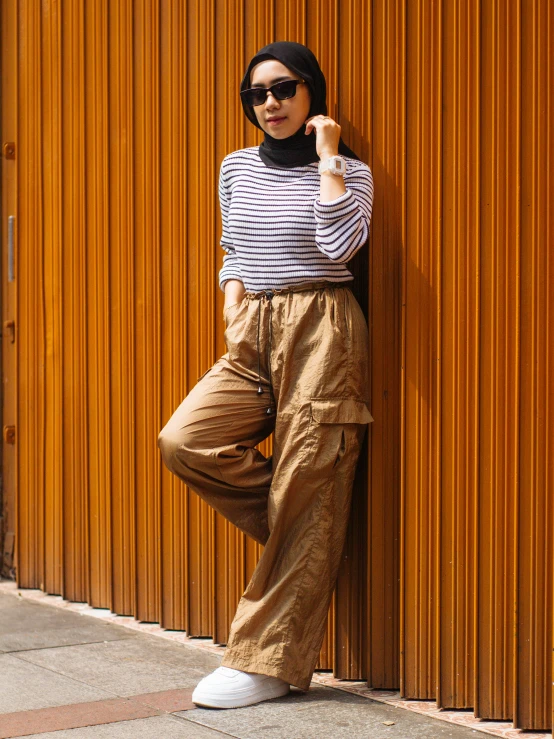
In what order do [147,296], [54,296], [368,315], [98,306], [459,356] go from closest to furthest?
1. [459,356]
2. [368,315]
3. [147,296]
4. [98,306]
5. [54,296]

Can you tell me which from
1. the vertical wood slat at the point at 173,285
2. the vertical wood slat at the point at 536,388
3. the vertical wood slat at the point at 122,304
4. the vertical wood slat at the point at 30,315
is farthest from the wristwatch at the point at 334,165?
the vertical wood slat at the point at 30,315

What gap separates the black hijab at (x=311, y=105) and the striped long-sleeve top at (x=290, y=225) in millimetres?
32

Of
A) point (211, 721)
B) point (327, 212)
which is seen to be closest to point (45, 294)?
point (327, 212)

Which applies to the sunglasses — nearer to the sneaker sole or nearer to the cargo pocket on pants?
the cargo pocket on pants

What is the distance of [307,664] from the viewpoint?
3.47 meters

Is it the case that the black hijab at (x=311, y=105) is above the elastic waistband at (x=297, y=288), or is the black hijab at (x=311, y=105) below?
above

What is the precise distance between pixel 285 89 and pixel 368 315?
2.51ft

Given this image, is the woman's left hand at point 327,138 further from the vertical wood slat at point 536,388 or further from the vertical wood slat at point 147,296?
the vertical wood slat at point 147,296

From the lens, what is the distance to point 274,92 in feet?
11.6

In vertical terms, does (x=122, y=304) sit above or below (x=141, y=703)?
above

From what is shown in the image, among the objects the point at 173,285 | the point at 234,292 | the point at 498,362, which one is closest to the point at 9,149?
the point at 173,285

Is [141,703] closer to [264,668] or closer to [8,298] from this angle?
[264,668]

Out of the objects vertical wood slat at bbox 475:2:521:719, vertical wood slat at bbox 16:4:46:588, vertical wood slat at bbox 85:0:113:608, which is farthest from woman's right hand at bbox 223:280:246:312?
vertical wood slat at bbox 16:4:46:588

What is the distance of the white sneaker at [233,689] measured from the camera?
132 inches
